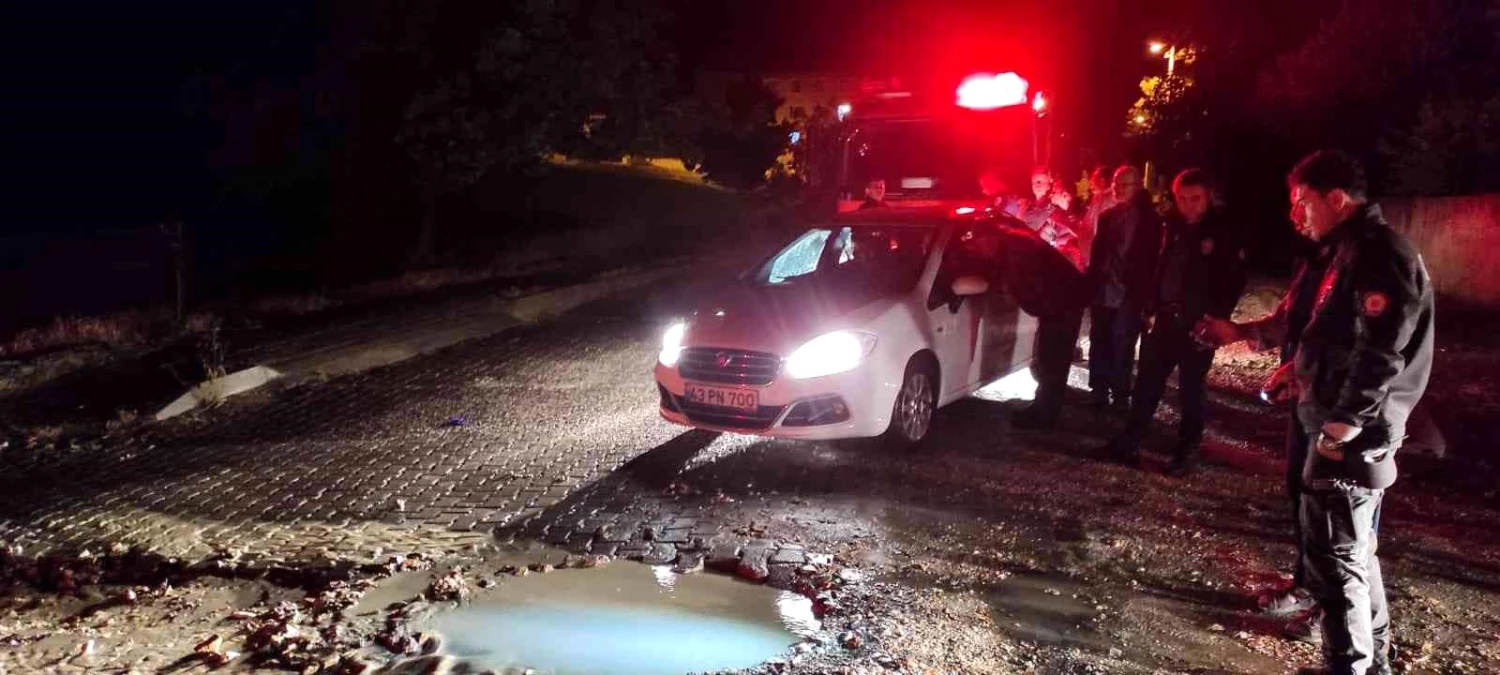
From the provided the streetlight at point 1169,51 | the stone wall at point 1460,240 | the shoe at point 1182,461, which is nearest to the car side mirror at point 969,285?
the shoe at point 1182,461

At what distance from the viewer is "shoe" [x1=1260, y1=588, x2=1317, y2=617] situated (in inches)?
172

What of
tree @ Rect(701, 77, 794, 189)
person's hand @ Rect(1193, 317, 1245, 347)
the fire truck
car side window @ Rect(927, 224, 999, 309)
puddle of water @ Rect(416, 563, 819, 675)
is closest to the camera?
puddle of water @ Rect(416, 563, 819, 675)

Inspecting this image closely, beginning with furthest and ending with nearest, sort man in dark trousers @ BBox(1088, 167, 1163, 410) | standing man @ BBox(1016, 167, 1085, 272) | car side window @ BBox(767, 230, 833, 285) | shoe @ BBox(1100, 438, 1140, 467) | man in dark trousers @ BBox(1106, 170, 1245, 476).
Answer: car side window @ BBox(767, 230, 833, 285)
standing man @ BBox(1016, 167, 1085, 272)
man in dark trousers @ BBox(1088, 167, 1163, 410)
shoe @ BBox(1100, 438, 1140, 467)
man in dark trousers @ BBox(1106, 170, 1245, 476)

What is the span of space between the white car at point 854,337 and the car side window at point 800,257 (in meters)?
0.02

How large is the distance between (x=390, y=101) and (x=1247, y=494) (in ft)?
51.9

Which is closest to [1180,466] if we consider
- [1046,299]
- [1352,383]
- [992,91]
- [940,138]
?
[1046,299]

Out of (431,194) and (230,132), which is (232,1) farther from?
(431,194)

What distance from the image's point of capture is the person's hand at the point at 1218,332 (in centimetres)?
425

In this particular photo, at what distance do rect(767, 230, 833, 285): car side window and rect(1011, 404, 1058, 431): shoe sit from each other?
1.83 m

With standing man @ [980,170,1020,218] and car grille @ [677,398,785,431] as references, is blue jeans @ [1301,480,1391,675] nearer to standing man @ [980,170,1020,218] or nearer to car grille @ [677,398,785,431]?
car grille @ [677,398,785,431]

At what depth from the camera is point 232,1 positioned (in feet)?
69.1

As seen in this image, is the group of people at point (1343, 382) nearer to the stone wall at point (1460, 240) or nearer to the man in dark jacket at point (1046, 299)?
the man in dark jacket at point (1046, 299)

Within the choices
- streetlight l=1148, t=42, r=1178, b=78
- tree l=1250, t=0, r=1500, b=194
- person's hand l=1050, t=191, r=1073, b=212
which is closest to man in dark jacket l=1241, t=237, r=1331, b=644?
person's hand l=1050, t=191, r=1073, b=212

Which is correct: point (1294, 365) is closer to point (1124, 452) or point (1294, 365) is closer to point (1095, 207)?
point (1124, 452)
